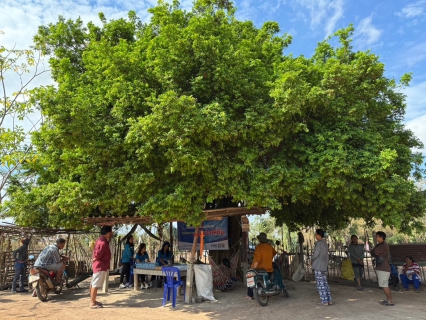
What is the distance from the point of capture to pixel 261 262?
8.19 meters

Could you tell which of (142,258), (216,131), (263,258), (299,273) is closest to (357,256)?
(299,273)

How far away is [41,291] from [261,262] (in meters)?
5.87

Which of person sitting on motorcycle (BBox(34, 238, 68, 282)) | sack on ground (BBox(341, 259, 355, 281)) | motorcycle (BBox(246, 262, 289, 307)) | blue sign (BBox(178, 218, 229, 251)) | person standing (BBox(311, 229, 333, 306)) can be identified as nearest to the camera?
person standing (BBox(311, 229, 333, 306))

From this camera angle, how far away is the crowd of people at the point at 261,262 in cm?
757

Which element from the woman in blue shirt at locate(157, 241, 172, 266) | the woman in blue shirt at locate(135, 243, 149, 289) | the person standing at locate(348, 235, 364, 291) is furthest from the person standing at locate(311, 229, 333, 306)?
the woman in blue shirt at locate(135, 243, 149, 289)

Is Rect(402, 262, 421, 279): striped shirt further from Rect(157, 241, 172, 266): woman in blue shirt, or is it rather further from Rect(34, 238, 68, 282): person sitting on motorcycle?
Rect(34, 238, 68, 282): person sitting on motorcycle

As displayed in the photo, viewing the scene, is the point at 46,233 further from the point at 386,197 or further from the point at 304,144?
the point at 386,197

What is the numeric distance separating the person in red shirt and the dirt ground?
31 centimetres

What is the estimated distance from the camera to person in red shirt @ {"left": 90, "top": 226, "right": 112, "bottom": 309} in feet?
25.1

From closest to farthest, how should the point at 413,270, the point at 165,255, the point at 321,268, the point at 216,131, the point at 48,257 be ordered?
the point at 216,131
the point at 321,268
the point at 48,257
the point at 413,270
the point at 165,255

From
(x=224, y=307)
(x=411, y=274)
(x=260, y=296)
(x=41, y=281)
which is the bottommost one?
(x=224, y=307)

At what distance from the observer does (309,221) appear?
480 inches

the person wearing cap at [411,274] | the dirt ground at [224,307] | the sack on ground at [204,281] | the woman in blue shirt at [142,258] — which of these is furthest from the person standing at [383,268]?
the woman in blue shirt at [142,258]

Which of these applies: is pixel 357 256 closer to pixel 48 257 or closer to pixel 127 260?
pixel 127 260
